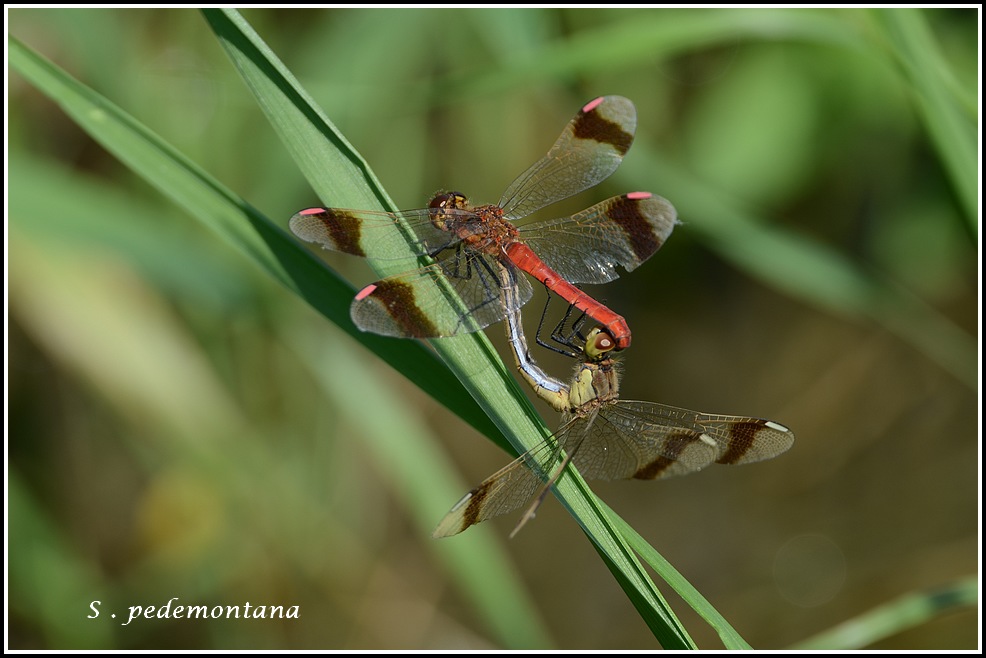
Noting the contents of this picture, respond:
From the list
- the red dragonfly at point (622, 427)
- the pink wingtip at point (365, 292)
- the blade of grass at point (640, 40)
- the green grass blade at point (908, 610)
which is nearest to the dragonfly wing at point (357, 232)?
the pink wingtip at point (365, 292)

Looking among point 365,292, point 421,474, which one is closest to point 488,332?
point 421,474

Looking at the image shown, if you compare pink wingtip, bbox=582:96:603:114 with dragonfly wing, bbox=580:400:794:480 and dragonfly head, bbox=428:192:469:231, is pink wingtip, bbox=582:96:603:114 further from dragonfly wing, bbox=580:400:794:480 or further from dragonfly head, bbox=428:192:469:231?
dragonfly wing, bbox=580:400:794:480

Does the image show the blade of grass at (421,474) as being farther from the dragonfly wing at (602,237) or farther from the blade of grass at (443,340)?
the blade of grass at (443,340)

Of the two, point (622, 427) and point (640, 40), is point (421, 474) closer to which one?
point (622, 427)

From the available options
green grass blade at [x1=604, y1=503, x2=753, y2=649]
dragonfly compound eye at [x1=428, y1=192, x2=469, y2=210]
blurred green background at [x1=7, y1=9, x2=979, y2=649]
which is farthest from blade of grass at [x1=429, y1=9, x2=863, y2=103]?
green grass blade at [x1=604, y1=503, x2=753, y2=649]

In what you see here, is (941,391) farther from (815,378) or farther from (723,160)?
(723,160)

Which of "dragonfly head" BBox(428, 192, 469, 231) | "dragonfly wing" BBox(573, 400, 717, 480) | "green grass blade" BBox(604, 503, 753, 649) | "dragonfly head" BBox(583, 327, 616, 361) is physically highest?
"dragonfly head" BBox(428, 192, 469, 231)
